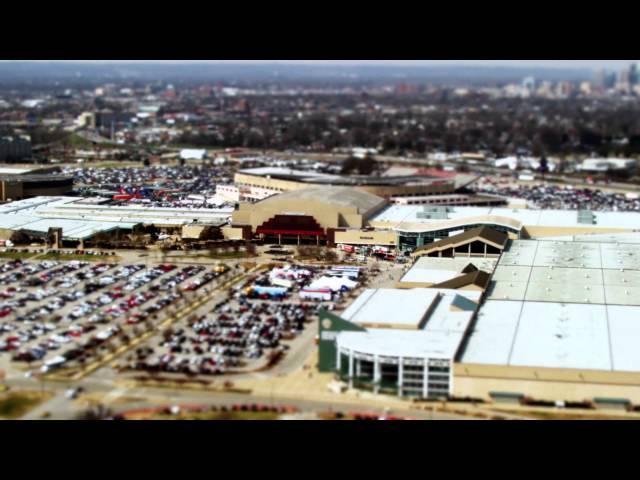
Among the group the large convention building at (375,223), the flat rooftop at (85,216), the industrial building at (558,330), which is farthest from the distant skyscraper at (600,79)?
the industrial building at (558,330)

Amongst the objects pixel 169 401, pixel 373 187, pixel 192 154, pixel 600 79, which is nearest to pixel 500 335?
pixel 169 401

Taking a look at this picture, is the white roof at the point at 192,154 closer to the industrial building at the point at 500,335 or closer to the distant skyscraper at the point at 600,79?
the industrial building at the point at 500,335

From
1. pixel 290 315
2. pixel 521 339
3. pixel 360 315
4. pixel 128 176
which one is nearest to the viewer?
pixel 521 339

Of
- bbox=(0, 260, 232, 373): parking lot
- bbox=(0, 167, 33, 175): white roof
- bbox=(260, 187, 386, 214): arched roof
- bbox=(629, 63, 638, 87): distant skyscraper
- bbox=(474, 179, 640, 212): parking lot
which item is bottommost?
bbox=(474, 179, 640, 212): parking lot

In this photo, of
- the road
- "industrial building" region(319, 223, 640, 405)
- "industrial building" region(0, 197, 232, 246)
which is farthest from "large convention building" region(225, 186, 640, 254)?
the road

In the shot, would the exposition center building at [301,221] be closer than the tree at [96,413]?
No

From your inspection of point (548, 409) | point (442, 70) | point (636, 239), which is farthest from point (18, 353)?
point (442, 70)

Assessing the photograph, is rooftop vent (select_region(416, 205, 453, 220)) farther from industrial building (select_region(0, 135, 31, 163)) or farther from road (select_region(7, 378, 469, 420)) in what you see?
industrial building (select_region(0, 135, 31, 163))

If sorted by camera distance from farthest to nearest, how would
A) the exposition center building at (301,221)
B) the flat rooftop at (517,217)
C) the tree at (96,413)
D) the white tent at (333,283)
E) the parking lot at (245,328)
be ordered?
the flat rooftop at (517,217) < the exposition center building at (301,221) < the white tent at (333,283) < the parking lot at (245,328) < the tree at (96,413)
